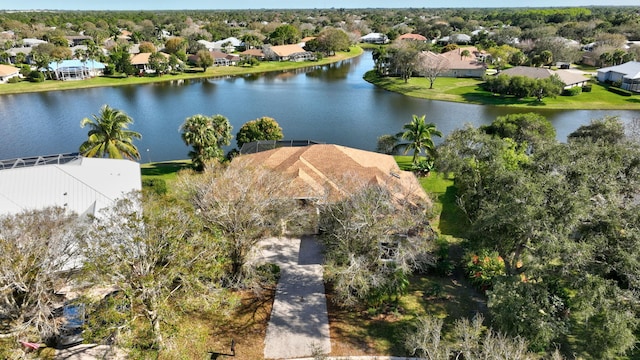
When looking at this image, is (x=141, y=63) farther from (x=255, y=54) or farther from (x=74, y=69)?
(x=255, y=54)

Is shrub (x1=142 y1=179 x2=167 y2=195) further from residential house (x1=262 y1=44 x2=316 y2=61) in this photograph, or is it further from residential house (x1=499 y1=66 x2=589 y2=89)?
residential house (x1=262 y1=44 x2=316 y2=61)

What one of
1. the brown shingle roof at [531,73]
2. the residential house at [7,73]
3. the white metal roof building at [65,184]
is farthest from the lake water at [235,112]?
the white metal roof building at [65,184]

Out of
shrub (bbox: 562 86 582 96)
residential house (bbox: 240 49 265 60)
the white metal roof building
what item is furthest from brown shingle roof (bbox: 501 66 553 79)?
the white metal roof building

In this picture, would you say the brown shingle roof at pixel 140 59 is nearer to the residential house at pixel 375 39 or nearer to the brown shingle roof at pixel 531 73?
the brown shingle roof at pixel 531 73

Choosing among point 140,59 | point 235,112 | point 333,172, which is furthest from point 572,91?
point 140,59

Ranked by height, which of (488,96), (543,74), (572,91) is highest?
(543,74)

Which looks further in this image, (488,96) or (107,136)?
(488,96)

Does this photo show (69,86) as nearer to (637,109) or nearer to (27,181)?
(27,181)
